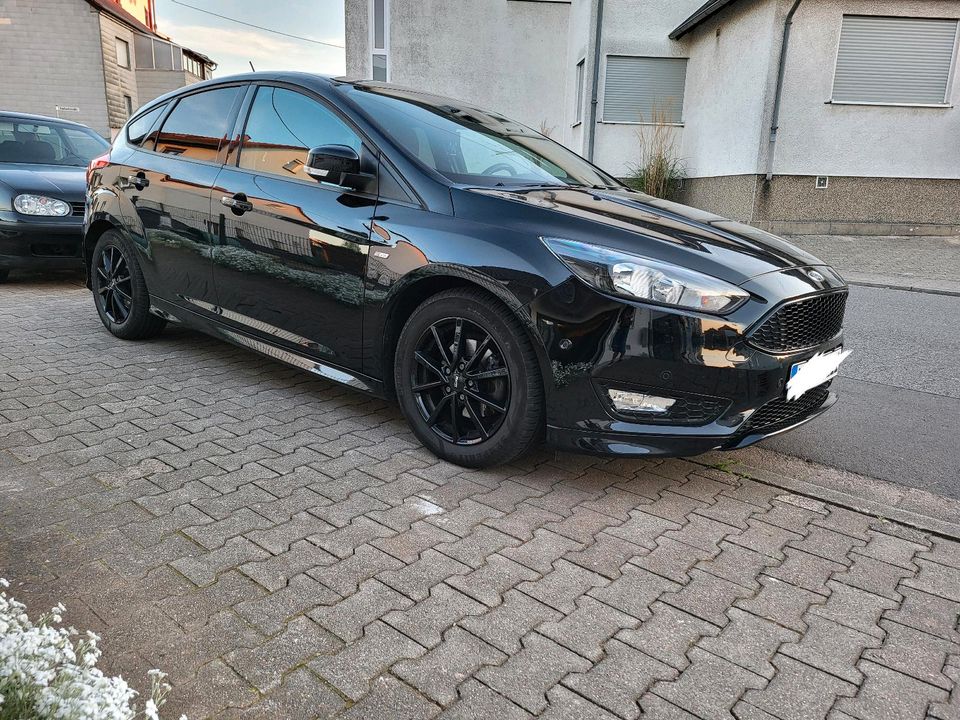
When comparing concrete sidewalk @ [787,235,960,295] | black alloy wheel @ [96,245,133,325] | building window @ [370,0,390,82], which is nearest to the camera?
black alloy wheel @ [96,245,133,325]

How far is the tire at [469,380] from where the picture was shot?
2957mm

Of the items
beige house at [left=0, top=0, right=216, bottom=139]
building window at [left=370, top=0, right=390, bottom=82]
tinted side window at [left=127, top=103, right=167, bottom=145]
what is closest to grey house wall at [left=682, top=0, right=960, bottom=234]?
building window at [left=370, top=0, right=390, bottom=82]

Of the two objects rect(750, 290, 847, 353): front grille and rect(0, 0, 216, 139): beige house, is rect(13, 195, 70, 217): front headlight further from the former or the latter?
rect(0, 0, 216, 139): beige house

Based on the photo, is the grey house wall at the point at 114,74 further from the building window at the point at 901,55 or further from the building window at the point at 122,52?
the building window at the point at 901,55

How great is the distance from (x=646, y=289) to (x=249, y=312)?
88.2 inches

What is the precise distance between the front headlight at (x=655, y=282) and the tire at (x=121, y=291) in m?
3.34

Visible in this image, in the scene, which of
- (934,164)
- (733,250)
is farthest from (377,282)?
(934,164)

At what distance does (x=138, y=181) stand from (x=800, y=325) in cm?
402

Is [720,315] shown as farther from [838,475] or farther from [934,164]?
[934,164]

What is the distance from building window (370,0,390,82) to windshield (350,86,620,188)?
16.8 metres

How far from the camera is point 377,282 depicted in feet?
10.9

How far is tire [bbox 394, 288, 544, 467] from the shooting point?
296cm

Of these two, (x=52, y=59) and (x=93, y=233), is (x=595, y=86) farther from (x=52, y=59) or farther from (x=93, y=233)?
(x=52, y=59)

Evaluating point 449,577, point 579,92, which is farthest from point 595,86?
point 449,577
